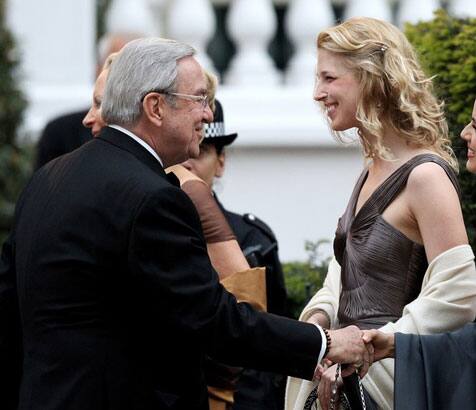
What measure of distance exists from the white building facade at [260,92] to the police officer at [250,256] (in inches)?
106

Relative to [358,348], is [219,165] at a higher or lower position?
higher

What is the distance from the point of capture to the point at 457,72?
564 cm

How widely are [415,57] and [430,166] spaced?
0.44 m

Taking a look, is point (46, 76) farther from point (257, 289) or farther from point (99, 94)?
point (257, 289)

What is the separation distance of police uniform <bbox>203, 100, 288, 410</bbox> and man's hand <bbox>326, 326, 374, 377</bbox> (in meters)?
1.03

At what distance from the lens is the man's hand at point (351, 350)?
464cm

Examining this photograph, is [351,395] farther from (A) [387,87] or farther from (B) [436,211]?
(A) [387,87]

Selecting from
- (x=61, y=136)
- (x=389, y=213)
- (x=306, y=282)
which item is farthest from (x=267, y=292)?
(x=61, y=136)

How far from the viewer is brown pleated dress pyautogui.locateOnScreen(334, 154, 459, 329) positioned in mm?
4734

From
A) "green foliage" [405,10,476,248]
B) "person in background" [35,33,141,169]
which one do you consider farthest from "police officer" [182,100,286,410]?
"person in background" [35,33,141,169]

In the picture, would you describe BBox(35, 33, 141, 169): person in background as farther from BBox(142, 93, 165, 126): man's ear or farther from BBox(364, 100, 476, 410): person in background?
BBox(364, 100, 476, 410): person in background

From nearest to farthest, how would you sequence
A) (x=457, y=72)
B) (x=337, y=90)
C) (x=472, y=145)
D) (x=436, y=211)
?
(x=436, y=211)
(x=472, y=145)
(x=337, y=90)
(x=457, y=72)

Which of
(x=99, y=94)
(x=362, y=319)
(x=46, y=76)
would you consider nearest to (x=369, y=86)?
(x=362, y=319)

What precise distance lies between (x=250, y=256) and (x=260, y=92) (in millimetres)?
3220
